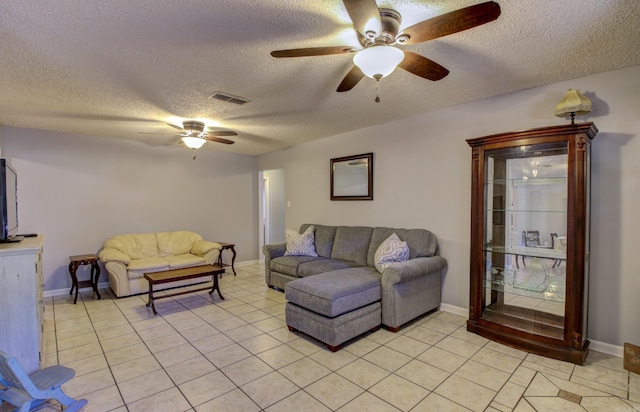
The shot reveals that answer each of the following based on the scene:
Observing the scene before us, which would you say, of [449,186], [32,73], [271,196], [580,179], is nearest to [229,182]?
[271,196]

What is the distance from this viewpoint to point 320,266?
4.14m

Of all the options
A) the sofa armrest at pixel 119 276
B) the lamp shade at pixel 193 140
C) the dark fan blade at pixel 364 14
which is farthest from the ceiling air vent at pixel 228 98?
the sofa armrest at pixel 119 276

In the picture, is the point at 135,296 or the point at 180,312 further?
the point at 135,296

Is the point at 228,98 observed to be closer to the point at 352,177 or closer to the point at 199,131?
the point at 199,131

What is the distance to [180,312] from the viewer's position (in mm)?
3883

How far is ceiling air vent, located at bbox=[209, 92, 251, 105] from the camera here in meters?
3.17

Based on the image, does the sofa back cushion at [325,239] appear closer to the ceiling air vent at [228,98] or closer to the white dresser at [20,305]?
the ceiling air vent at [228,98]

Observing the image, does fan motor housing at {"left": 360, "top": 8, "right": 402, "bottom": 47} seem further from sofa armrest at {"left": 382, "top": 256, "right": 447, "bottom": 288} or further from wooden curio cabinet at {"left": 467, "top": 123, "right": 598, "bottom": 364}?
sofa armrest at {"left": 382, "top": 256, "right": 447, "bottom": 288}

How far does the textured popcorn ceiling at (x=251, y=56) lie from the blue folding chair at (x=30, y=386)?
81.2 inches

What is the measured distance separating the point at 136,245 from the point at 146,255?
0.22 metres

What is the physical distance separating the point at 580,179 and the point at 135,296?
5415mm

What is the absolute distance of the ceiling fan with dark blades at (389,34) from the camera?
1.48 m

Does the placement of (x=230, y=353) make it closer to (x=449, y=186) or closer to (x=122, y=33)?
(x=122, y=33)

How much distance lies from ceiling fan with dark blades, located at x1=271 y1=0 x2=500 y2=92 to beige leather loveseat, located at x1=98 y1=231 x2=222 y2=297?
399cm
